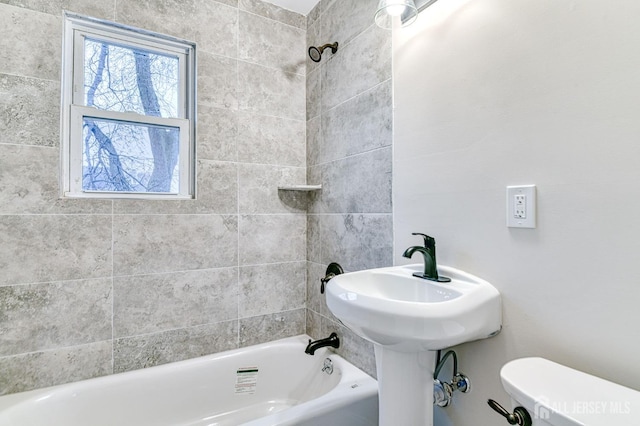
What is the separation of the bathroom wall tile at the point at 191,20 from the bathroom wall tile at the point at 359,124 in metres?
0.73

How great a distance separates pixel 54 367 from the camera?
4.73 ft

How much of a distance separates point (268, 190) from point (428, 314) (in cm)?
135

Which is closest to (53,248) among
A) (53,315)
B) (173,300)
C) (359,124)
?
(53,315)

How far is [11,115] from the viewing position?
1.37m

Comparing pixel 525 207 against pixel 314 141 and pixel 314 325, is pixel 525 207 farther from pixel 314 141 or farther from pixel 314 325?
pixel 314 325

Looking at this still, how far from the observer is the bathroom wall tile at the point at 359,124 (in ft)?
4.59

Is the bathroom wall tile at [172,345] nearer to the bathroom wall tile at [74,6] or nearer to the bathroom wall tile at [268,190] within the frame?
the bathroom wall tile at [268,190]

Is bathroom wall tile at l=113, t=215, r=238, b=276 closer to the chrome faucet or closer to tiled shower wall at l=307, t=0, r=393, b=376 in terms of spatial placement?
tiled shower wall at l=307, t=0, r=393, b=376

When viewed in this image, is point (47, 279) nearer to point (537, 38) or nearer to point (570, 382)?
point (570, 382)

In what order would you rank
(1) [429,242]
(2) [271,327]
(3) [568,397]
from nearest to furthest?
1. (3) [568,397]
2. (1) [429,242]
3. (2) [271,327]

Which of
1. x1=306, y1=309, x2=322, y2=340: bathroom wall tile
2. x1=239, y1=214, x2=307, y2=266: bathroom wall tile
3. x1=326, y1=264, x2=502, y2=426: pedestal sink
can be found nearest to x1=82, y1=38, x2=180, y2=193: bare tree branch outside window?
x1=239, y1=214, x2=307, y2=266: bathroom wall tile

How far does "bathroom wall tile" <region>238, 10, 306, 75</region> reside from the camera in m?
1.88

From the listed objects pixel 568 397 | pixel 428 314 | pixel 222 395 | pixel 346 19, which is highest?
pixel 346 19

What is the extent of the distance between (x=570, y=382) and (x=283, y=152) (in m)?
1.71
